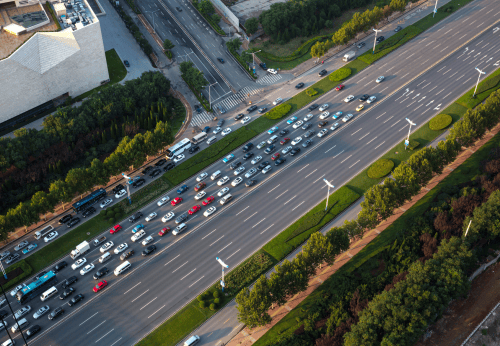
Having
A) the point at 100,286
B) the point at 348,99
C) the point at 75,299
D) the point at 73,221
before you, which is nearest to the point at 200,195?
the point at 73,221

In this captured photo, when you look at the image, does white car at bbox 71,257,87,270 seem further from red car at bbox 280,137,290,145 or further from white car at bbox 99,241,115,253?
red car at bbox 280,137,290,145

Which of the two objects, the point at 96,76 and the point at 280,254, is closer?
the point at 280,254

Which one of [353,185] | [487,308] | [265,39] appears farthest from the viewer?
[265,39]

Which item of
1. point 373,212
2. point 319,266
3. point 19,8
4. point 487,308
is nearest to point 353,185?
point 373,212

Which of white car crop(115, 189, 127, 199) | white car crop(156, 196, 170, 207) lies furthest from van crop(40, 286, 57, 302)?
white car crop(156, 196, 170, 207)

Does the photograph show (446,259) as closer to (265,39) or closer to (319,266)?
(319,266)

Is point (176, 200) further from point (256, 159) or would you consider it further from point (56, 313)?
point (56, 313)

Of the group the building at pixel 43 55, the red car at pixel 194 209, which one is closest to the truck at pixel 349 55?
the red car at pixel 194 209
